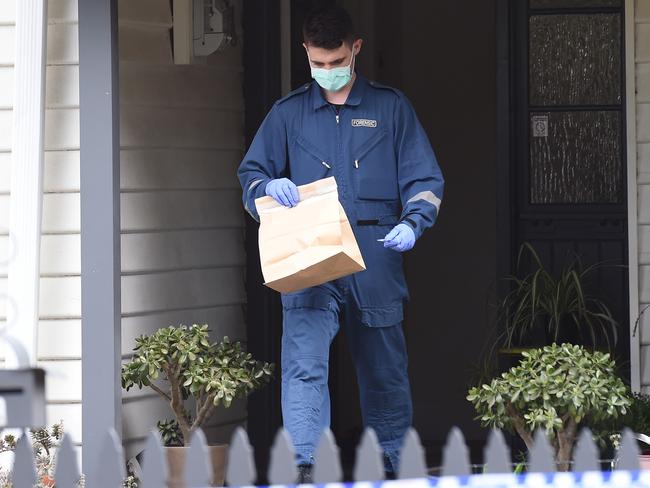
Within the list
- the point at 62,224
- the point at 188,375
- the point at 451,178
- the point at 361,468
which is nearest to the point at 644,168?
the point at 188,375

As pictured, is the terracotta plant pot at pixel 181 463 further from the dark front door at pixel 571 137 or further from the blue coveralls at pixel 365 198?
the dark front door at pixel 571 137

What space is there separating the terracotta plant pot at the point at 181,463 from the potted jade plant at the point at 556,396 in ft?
3.61

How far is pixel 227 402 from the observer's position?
18.3 ft

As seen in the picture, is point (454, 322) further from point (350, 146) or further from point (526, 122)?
point (350, 146)

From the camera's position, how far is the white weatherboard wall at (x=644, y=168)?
6.05m

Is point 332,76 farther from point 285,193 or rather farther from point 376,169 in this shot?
point 285,193

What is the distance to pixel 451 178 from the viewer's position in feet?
28.6

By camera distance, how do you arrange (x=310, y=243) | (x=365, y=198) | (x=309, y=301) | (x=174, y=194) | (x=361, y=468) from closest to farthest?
(x=361, y=468), (x=310, y=243), (x=309, y=301), (x=365, y=198), (x=174, y=194)

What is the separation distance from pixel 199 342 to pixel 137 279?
394 millimetres

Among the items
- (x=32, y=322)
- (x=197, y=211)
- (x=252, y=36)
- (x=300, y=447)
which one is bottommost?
(x=300, y=447)

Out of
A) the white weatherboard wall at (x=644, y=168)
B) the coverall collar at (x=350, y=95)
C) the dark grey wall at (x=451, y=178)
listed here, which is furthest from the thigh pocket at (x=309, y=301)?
the dark grey wall at (x=451, y=178)

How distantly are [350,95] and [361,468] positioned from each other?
112 inches

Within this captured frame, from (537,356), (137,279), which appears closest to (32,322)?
(137,279)

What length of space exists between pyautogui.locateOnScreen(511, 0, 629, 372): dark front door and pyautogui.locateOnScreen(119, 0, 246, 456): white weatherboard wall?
1326 mm
